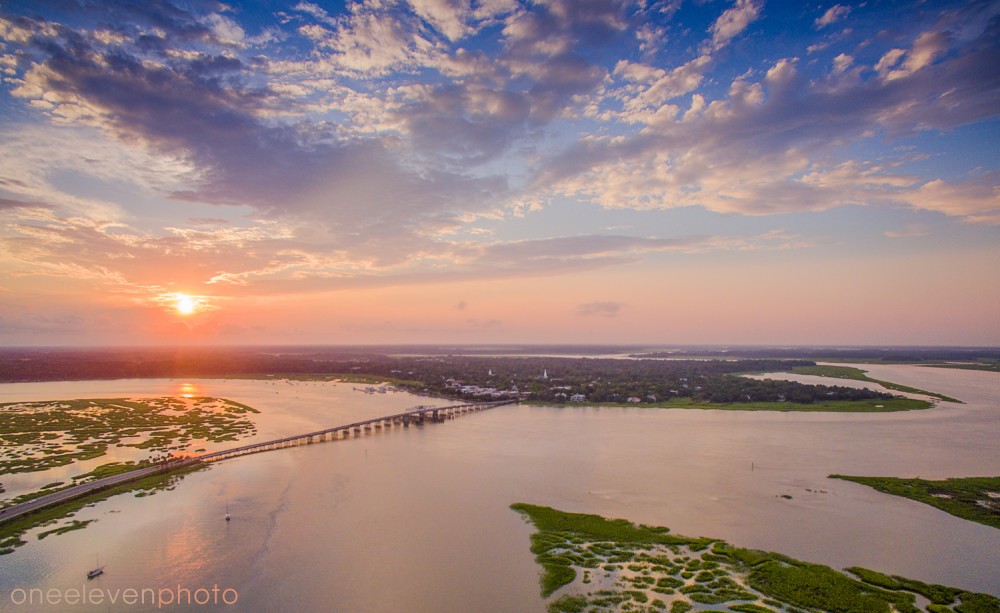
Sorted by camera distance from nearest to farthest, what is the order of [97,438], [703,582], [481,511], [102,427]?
[703,582] < [481,511] < [97,438] < [102,427]

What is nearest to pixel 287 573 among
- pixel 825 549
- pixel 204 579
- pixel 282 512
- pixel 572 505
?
pixel 204 579

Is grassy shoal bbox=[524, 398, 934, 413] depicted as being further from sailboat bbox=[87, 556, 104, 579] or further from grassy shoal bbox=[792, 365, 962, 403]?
sailboat bbox=[87, 556, 104, 579]

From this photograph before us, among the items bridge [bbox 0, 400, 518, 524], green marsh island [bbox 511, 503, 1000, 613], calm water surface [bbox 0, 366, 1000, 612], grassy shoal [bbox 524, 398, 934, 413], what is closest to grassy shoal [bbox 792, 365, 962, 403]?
grassy shoal [bbox 524, 398, 934, 413]

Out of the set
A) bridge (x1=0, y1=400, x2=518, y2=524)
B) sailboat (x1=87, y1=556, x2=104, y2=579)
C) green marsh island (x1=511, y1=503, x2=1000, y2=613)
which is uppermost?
bridge (x1=0, y1=400, x2=518, y2=524)

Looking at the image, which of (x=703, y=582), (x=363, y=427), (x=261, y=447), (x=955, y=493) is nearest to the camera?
(x=703, y=582)

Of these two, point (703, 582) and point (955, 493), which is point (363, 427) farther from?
point (955, 493)

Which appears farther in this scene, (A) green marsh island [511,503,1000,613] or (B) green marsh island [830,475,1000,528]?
(B) green marsh island [830,475,1000,528]


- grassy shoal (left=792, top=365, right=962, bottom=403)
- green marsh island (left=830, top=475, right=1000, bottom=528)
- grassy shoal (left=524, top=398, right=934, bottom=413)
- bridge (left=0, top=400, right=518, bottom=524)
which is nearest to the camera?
green marsh island (left=830, top=475, right=1000, bottom=528)

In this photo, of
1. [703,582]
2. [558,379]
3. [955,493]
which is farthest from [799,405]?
[703,582]
